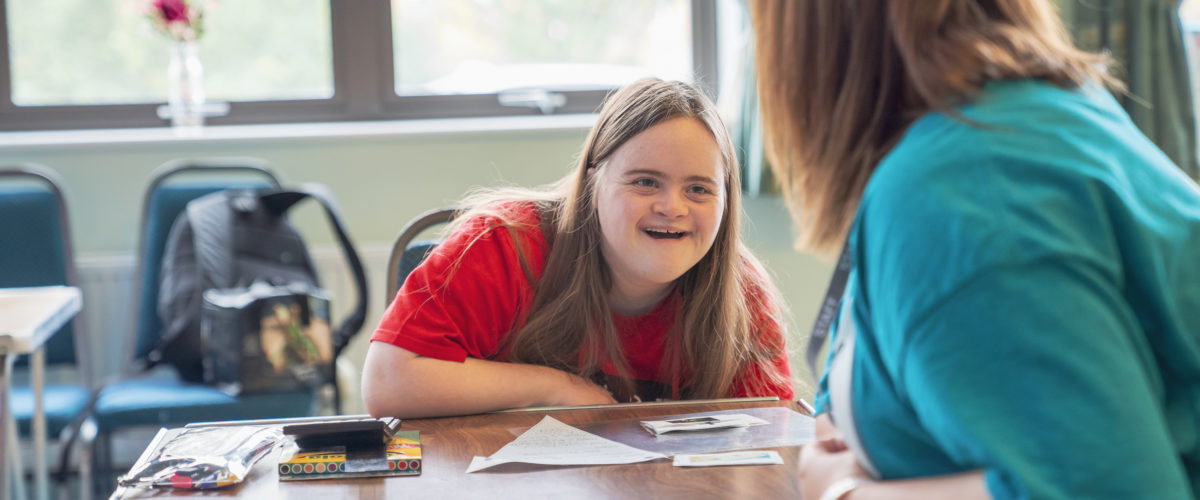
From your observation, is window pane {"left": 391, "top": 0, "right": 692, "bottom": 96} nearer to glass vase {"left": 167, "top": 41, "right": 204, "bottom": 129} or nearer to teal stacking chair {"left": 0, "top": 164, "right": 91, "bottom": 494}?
glass vase {"left": 167, "top": 41, "right": 204, "bottom": 129}

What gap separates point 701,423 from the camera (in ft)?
4.37

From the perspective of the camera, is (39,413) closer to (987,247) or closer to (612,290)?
(612,290)

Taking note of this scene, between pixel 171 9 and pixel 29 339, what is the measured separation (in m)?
1.41

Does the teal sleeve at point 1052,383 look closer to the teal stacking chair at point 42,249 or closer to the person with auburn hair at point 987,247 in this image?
the person with auburn hair at point 987,247

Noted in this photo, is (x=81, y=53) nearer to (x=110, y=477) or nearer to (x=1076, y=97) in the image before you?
(x=110, y=477)

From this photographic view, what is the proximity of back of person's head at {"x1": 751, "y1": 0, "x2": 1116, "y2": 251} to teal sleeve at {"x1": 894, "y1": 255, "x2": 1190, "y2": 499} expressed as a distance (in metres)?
0.16

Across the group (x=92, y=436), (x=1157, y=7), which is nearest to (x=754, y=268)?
(x=92, y=436)

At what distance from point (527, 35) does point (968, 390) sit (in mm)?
3023

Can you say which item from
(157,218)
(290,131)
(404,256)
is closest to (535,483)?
(404,256)

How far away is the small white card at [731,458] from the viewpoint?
118 centimetres

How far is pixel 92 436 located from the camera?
8.22 ft

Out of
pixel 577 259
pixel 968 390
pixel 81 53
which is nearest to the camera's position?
pixel 968 390

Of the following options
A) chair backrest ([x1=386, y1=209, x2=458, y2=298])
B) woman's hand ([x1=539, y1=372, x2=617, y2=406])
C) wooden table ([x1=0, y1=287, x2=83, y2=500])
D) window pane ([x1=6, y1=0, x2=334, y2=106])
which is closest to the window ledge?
window pane ([x1=6, y1=0, x2=334, y2=106])

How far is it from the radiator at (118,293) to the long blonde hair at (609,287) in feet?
4.89
